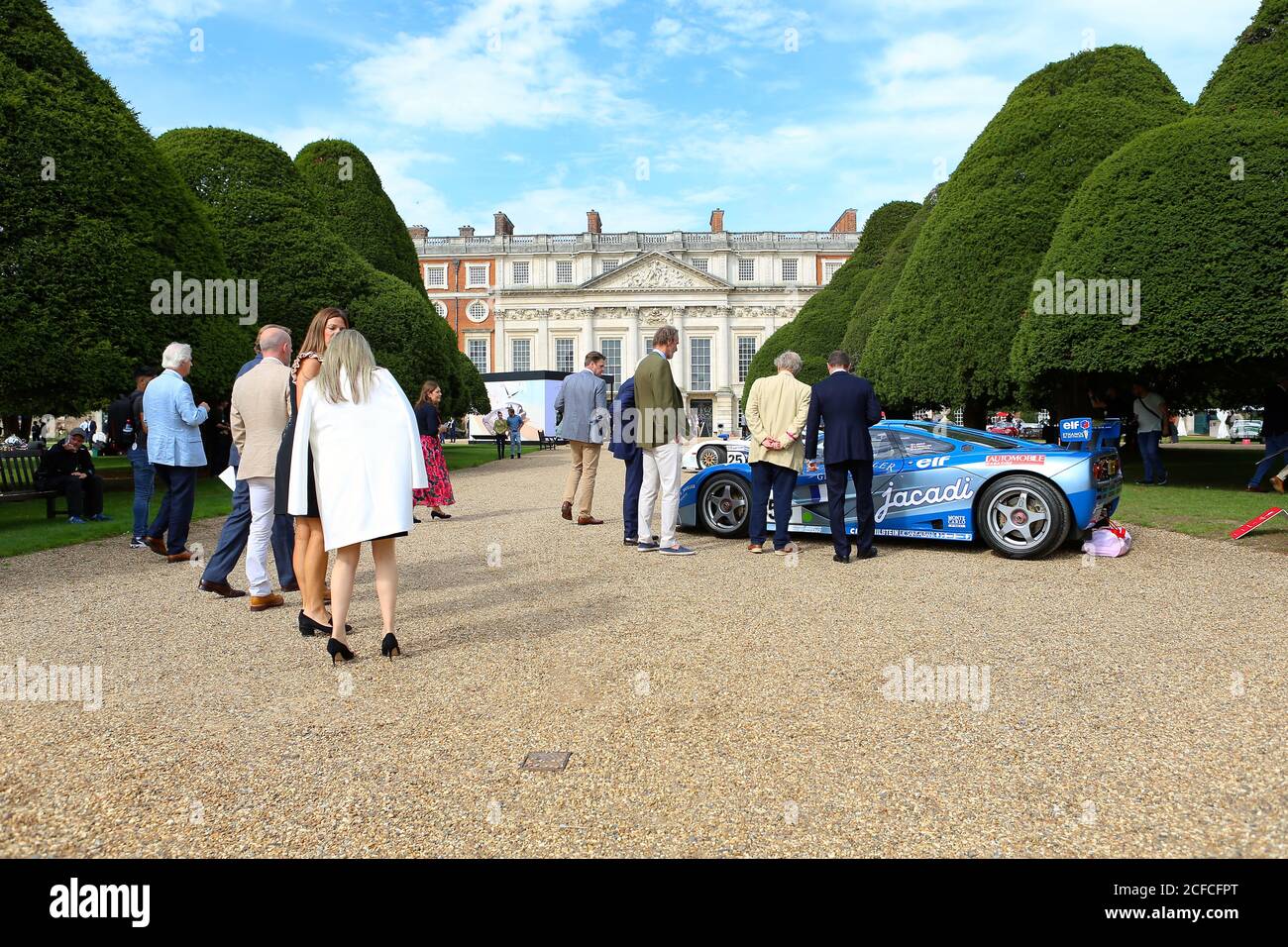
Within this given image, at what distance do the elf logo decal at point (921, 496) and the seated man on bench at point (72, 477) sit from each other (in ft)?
32.5

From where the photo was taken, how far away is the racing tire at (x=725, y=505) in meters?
9.42

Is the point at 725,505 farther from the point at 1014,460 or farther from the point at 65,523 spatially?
the point at 65,523

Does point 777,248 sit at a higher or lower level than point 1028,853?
higher

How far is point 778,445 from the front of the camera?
8430mm

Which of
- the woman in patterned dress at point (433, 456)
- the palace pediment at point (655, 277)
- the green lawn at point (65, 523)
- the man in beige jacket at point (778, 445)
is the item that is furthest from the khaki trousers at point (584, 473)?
the palace pediment at point (655, 277)

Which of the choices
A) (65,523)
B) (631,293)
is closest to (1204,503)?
(65,523)

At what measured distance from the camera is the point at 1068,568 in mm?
7402

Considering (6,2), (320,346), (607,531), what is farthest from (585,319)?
(320,346)

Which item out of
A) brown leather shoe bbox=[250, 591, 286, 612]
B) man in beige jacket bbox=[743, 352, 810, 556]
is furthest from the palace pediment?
brown leather shoe bbox=[250, 591, 286, 612]

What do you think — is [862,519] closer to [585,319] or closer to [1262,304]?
[1262,304]

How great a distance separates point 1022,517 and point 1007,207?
12.8 metres

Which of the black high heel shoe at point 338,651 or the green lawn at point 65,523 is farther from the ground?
the green lawn at point 65,523

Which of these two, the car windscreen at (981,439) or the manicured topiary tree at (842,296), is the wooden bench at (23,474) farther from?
the manicured topiary tree at (842,296)

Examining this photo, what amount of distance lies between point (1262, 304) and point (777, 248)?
65.8 m
